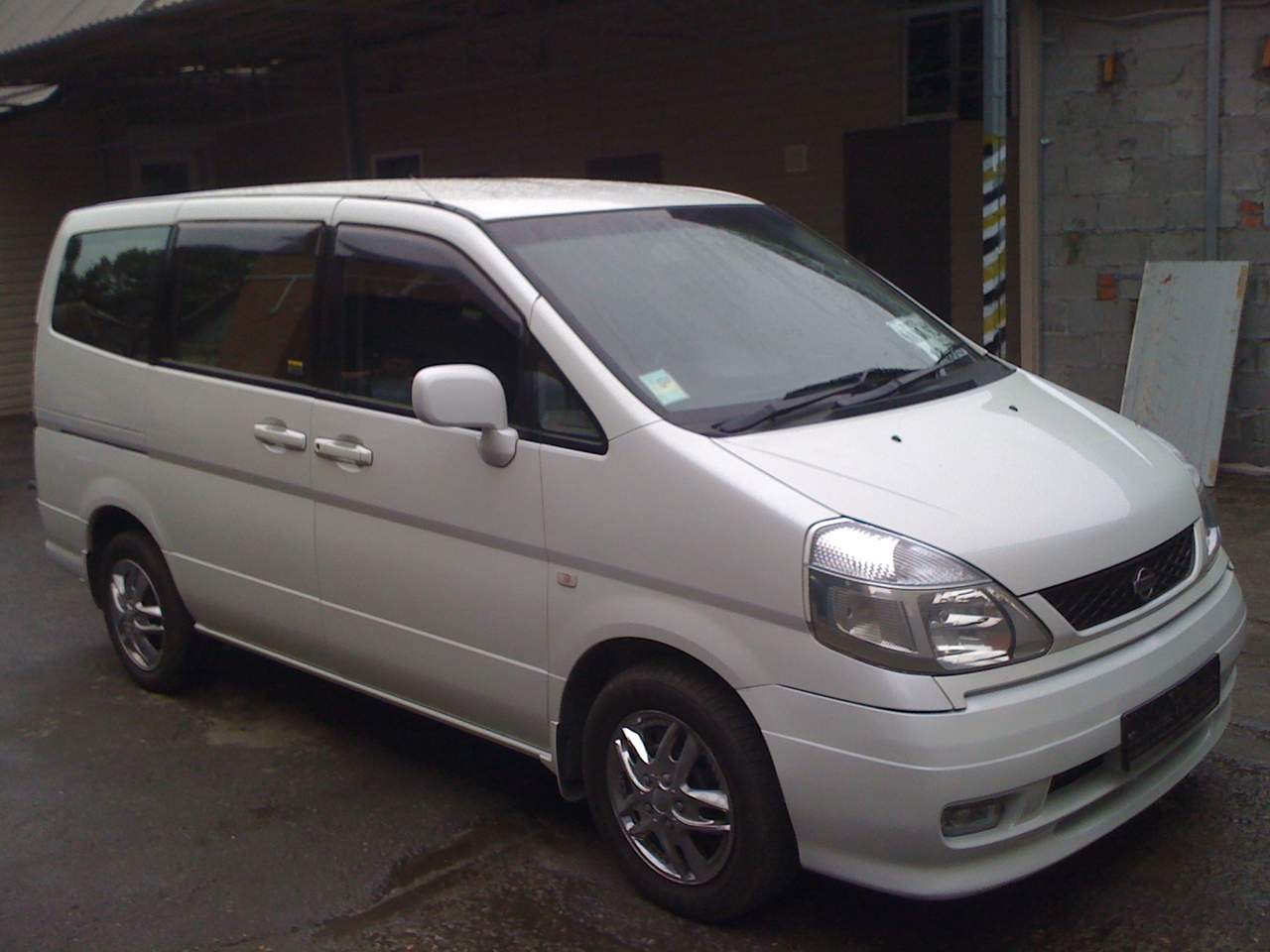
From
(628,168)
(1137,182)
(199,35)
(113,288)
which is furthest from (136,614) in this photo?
(628,168)

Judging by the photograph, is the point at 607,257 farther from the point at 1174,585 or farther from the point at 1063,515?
the point at 1174,585

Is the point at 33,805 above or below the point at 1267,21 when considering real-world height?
below

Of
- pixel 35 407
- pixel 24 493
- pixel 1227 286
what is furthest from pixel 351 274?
pixel 24 493

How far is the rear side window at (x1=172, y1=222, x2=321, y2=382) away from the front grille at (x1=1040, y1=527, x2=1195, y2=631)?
8.63 feet

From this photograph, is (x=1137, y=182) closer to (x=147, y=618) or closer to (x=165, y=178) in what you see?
(x=147, y=618)

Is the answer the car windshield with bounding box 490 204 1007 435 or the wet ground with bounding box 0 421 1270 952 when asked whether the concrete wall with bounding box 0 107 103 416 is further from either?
the car windshield with bounding box 490 204 1007 435

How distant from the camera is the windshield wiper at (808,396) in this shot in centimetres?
379

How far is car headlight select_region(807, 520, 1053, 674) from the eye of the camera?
329 centimetres

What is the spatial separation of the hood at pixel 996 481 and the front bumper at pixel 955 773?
0.30 metres

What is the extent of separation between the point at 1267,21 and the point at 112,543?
6.58 meters

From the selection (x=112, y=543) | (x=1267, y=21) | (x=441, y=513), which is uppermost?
(x=1267, y=21)

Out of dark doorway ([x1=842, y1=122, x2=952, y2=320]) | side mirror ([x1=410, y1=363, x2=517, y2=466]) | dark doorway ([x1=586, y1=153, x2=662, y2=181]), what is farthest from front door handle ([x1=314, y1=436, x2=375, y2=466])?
dark doorway ([x1=586, y1=153, x2=662, y2=181])

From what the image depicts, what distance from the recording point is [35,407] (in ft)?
20.5

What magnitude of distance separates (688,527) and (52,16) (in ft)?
42.5
